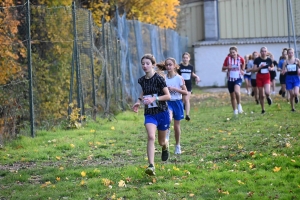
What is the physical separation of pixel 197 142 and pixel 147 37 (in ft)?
41.2

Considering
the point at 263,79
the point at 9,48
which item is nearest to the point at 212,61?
the point at 263,79

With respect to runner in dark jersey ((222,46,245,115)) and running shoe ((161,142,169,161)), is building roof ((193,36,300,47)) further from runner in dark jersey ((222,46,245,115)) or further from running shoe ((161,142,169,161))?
running shoe ((161,142,169,161))

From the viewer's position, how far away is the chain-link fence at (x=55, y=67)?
13609 millimetres

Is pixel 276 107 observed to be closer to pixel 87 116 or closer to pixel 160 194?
pixel 87 116

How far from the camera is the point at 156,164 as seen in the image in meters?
9.94

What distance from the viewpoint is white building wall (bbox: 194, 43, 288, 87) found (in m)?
39.3

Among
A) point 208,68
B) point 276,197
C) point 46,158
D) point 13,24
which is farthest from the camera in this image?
point 208,68

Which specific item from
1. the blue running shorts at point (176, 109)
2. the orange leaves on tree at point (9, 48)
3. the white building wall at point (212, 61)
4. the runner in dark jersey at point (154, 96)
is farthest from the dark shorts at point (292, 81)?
the white building wall at point (212, 61)

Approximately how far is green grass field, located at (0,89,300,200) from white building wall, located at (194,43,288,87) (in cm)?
2338

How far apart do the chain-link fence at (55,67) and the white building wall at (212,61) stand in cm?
1875

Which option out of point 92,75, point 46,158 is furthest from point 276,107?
point 46,158

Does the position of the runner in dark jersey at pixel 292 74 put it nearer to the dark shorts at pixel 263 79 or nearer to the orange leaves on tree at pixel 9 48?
the dark shorts at pixel 263 79

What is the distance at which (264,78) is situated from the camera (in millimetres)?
19125

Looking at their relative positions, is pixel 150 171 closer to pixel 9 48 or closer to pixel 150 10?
pixel 9 48
